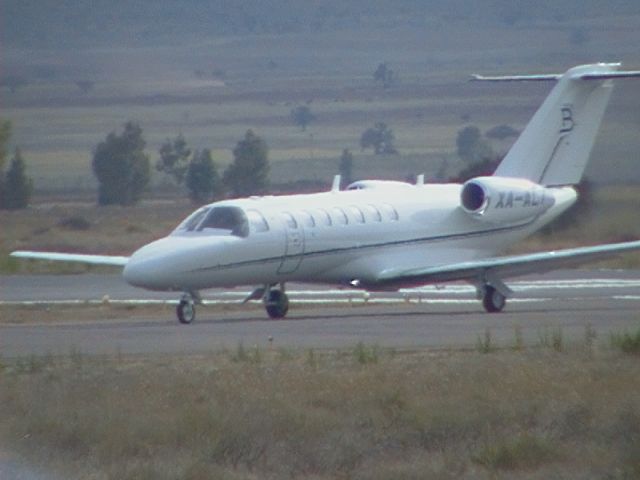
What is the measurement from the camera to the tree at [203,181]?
2571 inches

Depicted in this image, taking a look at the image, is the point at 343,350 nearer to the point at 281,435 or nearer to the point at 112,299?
the point at 281,435

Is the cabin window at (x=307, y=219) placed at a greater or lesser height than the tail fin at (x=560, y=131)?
lesser

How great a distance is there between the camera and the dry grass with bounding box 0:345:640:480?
13.1 metres

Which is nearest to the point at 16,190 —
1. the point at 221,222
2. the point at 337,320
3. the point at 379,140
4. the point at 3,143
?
the point at 3,143

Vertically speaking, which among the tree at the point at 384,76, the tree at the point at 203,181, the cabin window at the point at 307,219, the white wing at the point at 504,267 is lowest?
the tree at the point at 203,181

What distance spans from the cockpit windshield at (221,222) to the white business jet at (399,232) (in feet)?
0.05

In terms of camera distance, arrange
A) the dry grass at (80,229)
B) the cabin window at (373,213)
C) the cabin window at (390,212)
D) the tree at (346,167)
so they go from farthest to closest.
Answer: the tree at (346,167) < the dry grass at (80,229) < the cabin window at (390,212) < the cabin window at (373,213)

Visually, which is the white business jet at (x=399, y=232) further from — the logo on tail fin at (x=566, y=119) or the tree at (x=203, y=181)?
the tree at (x=203, y=181)

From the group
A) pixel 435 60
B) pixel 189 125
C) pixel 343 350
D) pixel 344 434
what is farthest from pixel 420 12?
pixel 344 434

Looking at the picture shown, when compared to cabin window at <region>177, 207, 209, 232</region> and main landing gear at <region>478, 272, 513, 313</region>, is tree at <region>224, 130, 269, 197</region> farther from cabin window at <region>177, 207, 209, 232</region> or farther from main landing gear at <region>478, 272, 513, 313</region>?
cabin window at <region>177, 207, 209, 232</region>

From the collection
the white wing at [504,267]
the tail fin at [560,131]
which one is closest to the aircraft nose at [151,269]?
the white wing at [504,267]

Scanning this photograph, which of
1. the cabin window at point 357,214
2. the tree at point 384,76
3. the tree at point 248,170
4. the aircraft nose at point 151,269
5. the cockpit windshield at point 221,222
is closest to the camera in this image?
the aircraft nose at point 151,269

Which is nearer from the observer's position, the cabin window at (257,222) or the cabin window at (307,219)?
the cabin window at (257,222)

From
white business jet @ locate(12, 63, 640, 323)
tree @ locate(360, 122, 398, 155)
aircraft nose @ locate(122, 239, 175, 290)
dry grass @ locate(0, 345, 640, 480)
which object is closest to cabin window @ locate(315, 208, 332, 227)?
white business jet @ locate(12, 63, 640, 323)
